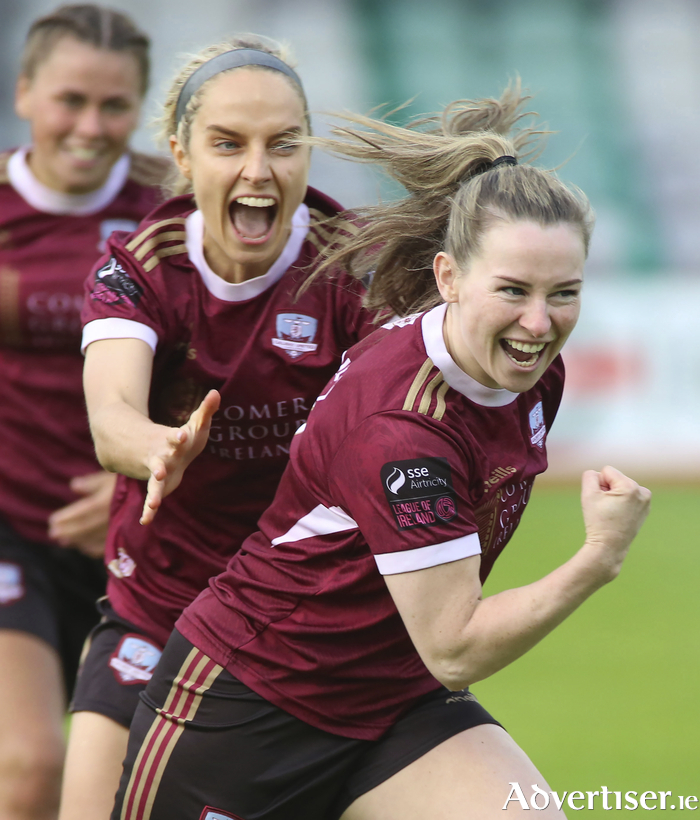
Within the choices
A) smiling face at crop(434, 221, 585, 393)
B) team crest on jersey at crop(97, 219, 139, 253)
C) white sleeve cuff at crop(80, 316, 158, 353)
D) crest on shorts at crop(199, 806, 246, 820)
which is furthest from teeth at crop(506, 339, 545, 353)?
team crest on jersey at crop(97, 219, 139, 253)

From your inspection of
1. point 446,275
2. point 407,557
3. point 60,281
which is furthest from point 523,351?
point 60,281

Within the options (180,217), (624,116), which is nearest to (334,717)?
(180,217)

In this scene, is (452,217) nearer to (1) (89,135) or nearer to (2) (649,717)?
(1) (89,135)

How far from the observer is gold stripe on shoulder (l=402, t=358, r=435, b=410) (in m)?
2.38

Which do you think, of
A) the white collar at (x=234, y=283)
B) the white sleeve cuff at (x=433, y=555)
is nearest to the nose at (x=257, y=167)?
the white collar at (x=234, y=283)

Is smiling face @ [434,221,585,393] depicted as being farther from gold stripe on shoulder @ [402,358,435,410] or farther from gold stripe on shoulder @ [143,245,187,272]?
gold stripe on shoulder @ [143,245,187,272]

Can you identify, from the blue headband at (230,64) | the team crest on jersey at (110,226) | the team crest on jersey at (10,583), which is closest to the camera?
the blue headband at (230,64)

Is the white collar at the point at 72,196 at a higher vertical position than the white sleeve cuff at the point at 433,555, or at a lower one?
higher

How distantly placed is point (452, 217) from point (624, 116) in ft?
43.6

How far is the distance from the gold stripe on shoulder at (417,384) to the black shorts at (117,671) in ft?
4.11

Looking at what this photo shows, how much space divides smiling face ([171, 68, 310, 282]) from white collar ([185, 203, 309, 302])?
4 cm

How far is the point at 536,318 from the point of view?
2.34 metres

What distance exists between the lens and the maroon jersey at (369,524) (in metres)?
2.33

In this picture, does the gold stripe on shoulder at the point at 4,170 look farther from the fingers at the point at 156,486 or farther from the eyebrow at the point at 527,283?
the eyebrow at the point at 527,283
